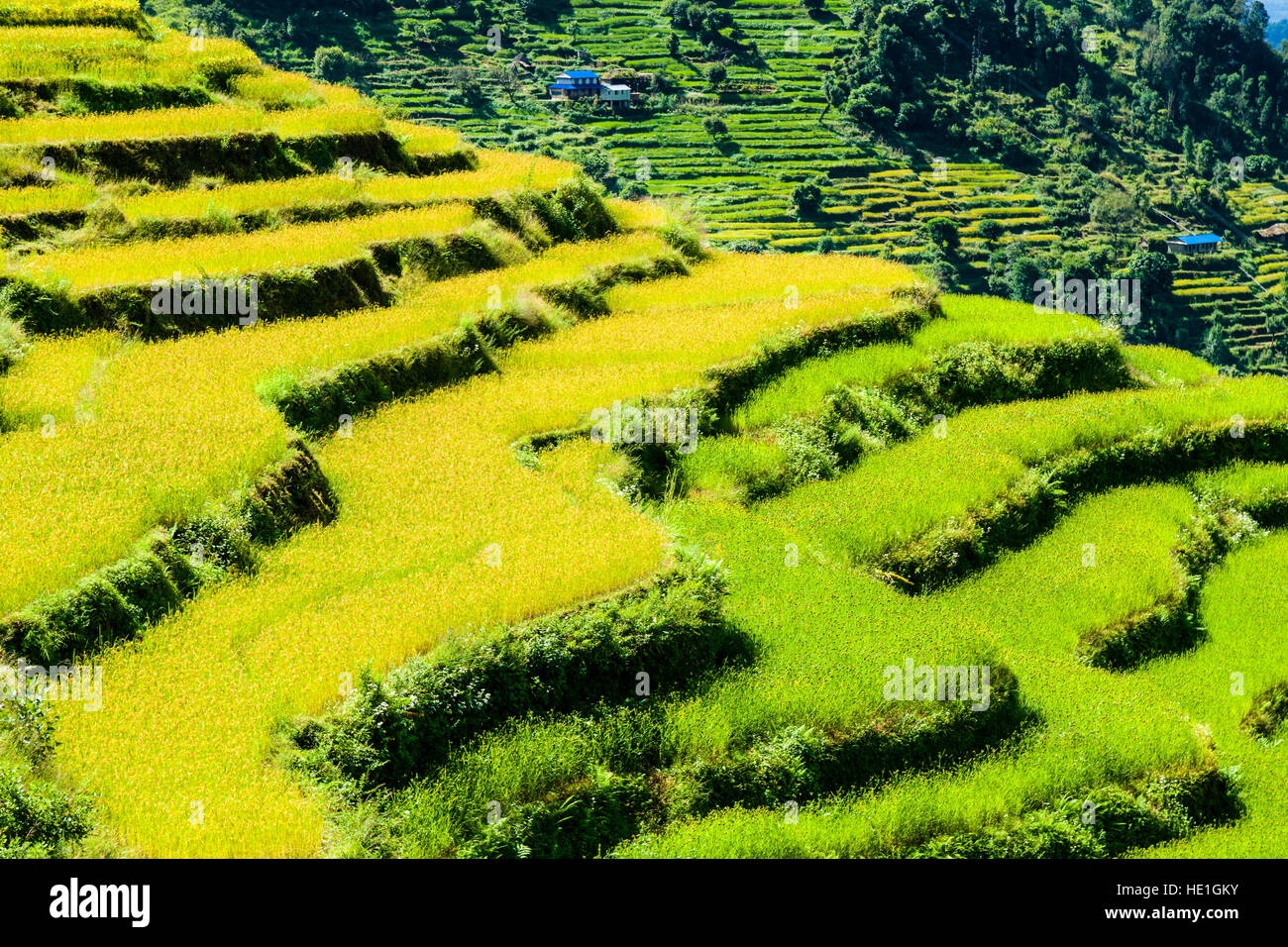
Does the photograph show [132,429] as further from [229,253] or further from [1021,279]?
[1021,279]

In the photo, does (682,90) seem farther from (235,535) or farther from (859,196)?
(235,535)

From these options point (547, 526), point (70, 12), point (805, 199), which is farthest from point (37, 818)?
point (805, 199)

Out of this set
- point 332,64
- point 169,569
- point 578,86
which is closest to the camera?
point 169,569

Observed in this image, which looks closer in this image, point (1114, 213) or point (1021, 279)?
point (1021, 279)

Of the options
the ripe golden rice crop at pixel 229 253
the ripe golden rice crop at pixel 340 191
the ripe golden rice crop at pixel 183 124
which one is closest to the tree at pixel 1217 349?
the ripe golden rice crop at pixel 340 191

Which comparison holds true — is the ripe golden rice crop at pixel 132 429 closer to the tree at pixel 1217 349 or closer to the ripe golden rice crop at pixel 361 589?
the ripe golden rice crop at pixel 361 589

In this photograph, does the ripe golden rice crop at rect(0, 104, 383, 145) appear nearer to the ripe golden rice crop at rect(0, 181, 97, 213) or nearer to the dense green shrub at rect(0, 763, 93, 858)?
the ripe golden rice crop at rect(0, 181, 97, 213)

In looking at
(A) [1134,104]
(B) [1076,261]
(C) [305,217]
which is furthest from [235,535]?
(A) [1134,104]
